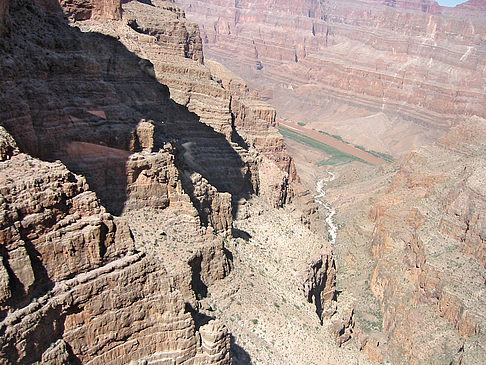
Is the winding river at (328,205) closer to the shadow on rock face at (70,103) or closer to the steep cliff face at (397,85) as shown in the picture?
the shadow on rock face at (70,103)

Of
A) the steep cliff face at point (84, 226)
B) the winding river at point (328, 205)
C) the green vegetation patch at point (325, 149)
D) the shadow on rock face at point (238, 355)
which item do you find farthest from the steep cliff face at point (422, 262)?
the green vegetation patch at point (325, 149)

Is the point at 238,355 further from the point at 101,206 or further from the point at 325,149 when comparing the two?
the point at 325,149

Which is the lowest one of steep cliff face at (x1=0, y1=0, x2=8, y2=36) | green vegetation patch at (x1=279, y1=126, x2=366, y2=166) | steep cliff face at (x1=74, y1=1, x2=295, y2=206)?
green vegetation patch at (x1=279, y1=126, x2=366, y2=166)

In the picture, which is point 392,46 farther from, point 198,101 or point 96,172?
point 96,172

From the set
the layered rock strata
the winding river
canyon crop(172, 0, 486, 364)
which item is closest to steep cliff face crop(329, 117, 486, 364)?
canyon crop(172, 0, 486, 364)

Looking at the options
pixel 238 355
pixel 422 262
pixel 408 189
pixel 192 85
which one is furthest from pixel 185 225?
pixel 408 189

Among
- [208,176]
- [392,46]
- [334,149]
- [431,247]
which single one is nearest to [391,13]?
[392,46]

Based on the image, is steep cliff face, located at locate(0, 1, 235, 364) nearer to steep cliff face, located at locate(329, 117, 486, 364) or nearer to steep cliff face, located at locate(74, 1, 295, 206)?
steep cliff face, located at locate(74, 1, 295, 206)
